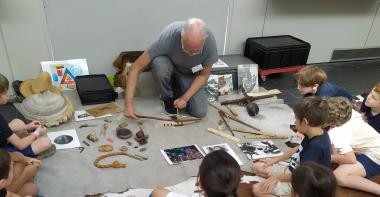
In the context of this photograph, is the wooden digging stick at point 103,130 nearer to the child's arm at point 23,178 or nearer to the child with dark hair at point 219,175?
the child's arm at point 23,178

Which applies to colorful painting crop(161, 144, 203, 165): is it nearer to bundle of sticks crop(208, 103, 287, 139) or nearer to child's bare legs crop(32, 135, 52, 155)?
bundle of sticks crop(208, 103, 287, 139)

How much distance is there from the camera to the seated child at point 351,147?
244cm

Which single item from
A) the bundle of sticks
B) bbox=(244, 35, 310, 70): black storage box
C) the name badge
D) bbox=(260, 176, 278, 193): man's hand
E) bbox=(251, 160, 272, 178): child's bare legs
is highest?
the name badge

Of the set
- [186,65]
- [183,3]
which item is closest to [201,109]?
[186,65]

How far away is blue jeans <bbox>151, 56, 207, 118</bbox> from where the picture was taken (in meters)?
3.42

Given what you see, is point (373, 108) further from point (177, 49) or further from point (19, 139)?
point (19, 139)

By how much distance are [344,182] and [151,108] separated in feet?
6.48

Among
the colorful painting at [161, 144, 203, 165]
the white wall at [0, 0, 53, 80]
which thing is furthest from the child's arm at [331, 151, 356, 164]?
the white wall at [0, 0, 53, 80]

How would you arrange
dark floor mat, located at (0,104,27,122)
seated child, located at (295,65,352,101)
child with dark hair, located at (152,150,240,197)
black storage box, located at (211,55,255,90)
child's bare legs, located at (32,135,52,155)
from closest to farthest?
child with dark hair, located at (152,150,240,197), child's bare legs, located at (32,135,52,155), seated child, located at (295,65,352,101), dark floor mat, located at (0,104,27,122), black storage box, located at (211,55,255,90)

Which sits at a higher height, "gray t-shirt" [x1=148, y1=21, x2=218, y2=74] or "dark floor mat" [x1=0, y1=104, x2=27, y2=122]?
"gray t-shirt" [x1=148, y1=21, x2=218, y2=74]

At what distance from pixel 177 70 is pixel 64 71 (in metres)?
1.33

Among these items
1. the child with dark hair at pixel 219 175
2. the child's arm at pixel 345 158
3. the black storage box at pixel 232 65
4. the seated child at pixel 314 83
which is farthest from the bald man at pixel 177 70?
the child with dark hair at pixel 219 175

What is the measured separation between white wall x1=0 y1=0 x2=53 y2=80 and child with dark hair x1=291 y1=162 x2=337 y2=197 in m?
3.11

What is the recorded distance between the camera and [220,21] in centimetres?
Answer: 436
